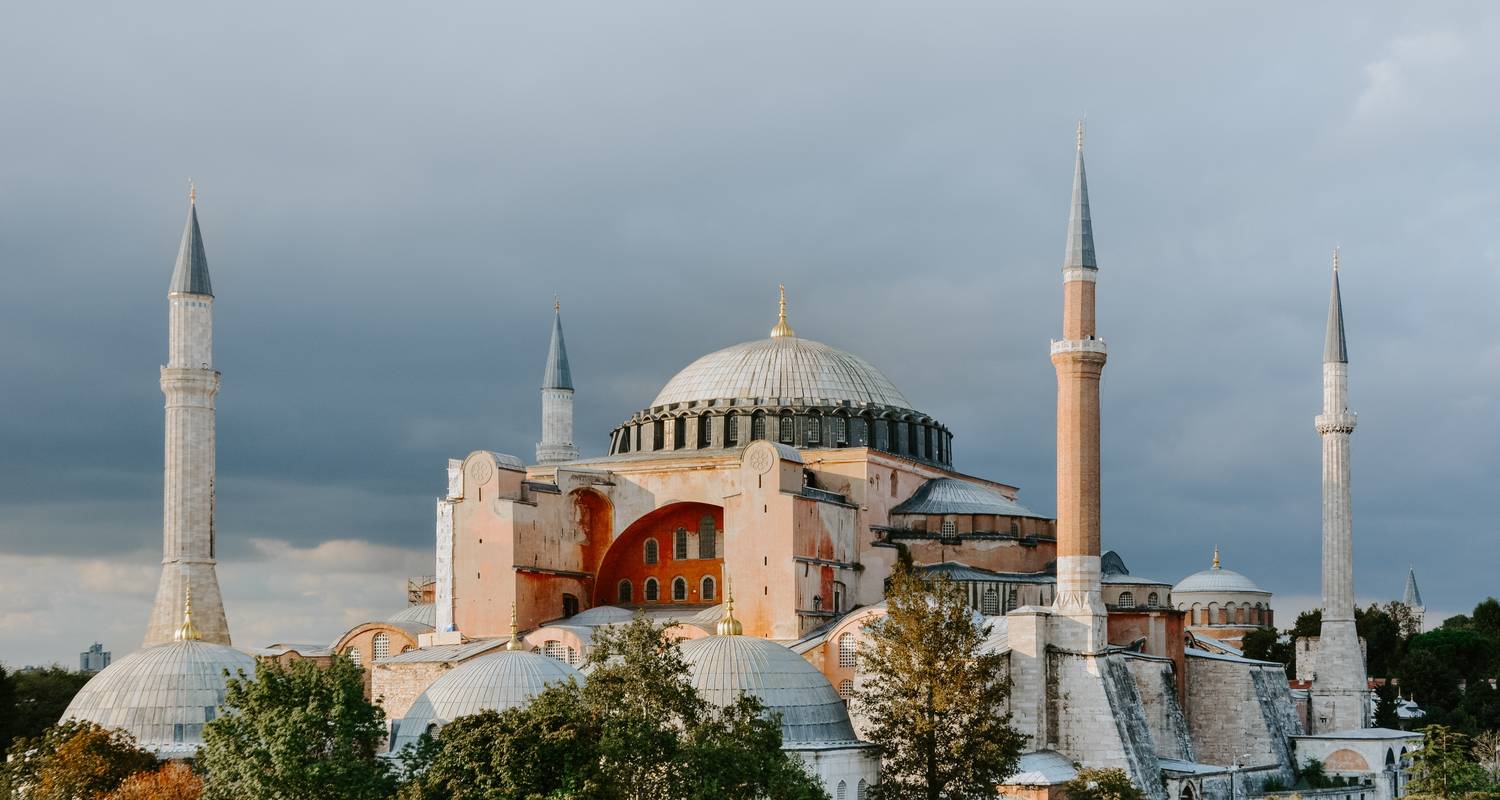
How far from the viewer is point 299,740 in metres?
19.2

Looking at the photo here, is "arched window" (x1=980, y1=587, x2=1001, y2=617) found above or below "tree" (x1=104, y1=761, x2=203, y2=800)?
above

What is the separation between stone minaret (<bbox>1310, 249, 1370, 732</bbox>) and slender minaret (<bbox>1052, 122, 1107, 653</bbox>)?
31.0ft

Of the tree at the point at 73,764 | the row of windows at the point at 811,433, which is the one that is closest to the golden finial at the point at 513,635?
the row of windows at the point at 811,433

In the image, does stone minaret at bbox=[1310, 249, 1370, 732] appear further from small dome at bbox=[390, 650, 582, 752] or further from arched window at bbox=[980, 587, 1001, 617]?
small dome at bbox=[390, 650, 582, 752]

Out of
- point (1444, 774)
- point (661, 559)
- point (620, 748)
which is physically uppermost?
point (661, 559)

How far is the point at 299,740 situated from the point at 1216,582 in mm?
34544

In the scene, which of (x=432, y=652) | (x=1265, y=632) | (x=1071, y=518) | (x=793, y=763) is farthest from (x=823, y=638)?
(x=1265, y=632)

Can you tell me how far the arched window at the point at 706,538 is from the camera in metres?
33.9

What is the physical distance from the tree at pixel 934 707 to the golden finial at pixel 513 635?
218 inches

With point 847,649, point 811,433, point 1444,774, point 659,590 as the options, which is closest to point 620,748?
point 847,649

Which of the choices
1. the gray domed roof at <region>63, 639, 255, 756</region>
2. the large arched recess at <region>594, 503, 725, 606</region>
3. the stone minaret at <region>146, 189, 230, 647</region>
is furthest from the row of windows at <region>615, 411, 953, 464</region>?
the gray domed roof at <region>63, 639, 255, 756</region>

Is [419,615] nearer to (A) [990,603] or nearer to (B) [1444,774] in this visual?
(A) [990,603]

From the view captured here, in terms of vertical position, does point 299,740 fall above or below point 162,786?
above

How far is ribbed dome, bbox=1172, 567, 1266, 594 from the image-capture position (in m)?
49.3
